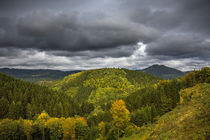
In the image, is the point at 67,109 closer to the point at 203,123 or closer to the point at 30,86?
the point at 30,86

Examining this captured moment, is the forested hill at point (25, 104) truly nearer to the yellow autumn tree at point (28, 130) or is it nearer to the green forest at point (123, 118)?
the green forest at point (123, 118)

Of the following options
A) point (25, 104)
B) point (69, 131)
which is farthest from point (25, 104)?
point (69, 131)

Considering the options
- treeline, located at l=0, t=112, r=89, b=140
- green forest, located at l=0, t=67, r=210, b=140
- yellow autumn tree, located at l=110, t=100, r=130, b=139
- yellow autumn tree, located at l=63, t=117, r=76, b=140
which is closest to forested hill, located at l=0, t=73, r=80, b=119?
green forest, located at l=0, t=67, r=210, b=140

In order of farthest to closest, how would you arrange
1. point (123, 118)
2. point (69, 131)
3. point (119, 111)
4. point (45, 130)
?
point (45, 130), point (69, 131), point (123, 118), point (119, 111)

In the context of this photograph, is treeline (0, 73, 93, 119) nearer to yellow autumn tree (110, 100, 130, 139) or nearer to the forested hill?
the forested hill

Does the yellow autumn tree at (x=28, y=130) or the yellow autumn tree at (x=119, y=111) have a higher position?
the yellow autumn tree at (x=119, y=111)

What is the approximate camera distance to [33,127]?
6750 centimetres

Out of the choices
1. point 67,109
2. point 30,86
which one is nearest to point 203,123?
point 67,109

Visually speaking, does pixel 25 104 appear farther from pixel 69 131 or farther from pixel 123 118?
pixel 123 118

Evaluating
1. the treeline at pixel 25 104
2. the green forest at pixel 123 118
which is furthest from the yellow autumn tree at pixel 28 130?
the treeline at pixel 25 104

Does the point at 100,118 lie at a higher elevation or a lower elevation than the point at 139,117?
lower

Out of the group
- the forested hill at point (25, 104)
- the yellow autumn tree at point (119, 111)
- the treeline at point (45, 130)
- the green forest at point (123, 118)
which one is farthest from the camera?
the forested hill at point (25, 104)

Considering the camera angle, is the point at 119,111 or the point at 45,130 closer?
the point at 119,111

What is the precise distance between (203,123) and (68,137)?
61.8 metres
